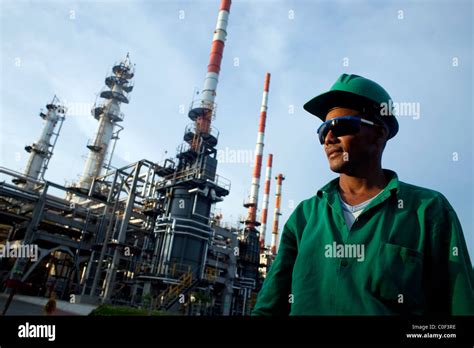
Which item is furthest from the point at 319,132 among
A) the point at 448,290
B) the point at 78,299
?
the point at 78,299

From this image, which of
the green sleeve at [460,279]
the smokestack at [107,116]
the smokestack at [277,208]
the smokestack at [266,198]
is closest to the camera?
the green sleeve at [460,279]

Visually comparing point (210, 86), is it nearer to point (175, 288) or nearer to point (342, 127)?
point (175, 288)

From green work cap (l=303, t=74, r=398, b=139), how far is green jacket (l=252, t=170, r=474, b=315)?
371 mm

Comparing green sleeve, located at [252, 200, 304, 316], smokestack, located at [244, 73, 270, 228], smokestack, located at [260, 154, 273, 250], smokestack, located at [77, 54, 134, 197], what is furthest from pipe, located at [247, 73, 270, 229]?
green sleeve, located at [252, 200, 304, 316]

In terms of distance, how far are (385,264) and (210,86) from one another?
2800 centimetres

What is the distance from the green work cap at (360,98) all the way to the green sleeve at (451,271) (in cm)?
61

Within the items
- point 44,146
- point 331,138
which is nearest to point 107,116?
point 44,146

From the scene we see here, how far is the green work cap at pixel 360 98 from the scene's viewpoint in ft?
5.86

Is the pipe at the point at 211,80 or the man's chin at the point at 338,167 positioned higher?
the pipe at the point at 211,80

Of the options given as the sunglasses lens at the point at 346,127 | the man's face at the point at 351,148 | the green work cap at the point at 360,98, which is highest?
the green work cap at the point at 360,98

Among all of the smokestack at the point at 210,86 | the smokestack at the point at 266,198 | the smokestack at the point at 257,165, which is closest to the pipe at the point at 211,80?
the smokestack at the point at 210,86

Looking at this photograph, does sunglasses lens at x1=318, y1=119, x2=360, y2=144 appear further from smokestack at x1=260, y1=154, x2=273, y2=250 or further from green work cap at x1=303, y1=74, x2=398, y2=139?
smokestack at x1=260, y1=154, x2=273, y2=250

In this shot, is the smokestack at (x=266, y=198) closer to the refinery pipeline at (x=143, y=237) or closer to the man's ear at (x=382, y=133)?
the refinery pipeline at (x=143, y=237)

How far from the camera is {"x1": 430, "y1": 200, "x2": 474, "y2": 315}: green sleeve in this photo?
1.43 metres
